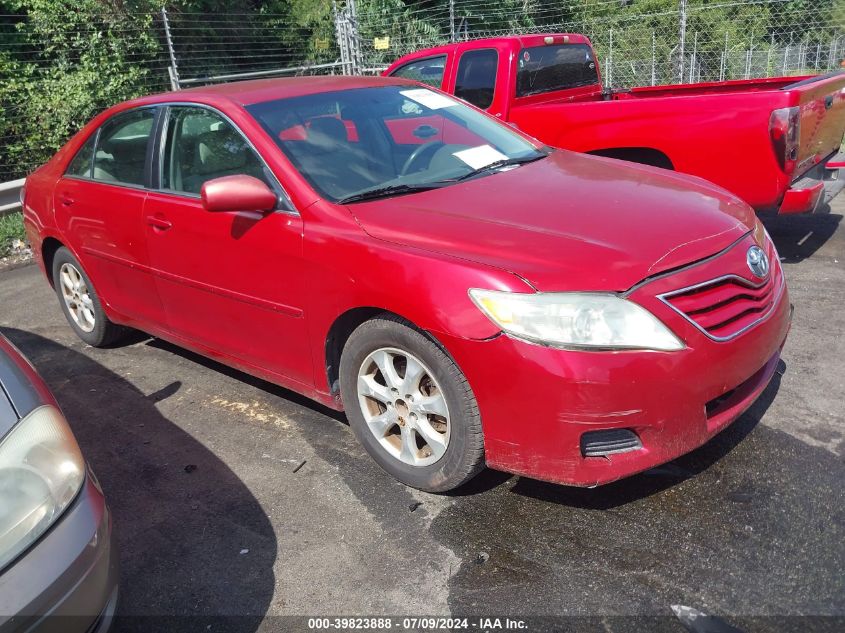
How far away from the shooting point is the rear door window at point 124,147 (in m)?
4.19

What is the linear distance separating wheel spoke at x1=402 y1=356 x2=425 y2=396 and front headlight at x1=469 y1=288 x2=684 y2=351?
473 millimetres

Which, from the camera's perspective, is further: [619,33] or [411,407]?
[619,33]

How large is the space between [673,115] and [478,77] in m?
1.95

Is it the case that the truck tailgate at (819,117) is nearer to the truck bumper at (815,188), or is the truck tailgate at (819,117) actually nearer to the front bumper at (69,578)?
the truck bumper at (815,188)

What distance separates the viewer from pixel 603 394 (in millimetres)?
2541

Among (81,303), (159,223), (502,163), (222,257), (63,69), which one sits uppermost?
A: (63,69)

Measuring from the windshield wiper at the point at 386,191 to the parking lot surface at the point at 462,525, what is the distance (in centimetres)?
116

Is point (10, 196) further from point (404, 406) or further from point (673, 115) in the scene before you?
point (404, 406)

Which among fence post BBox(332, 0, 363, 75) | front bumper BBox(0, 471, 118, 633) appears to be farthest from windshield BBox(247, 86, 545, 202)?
fence post BBox(332, 0, 363, 75)

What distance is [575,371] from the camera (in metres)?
2.53

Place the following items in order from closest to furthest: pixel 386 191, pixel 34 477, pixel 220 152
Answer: pixel 34 477 → pixel 386 191 → pixel 220 152

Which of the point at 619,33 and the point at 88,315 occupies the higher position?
the point at 619,33

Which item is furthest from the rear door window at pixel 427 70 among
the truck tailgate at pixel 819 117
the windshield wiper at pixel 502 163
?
the windshield wiper at pixel 502 163

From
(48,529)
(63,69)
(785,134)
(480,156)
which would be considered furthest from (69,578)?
(63,69)
